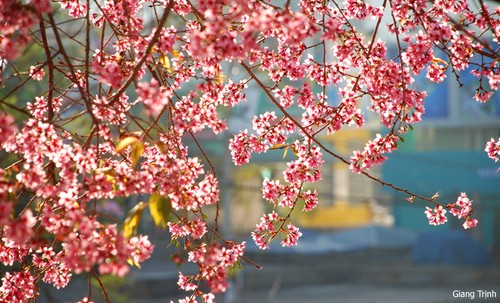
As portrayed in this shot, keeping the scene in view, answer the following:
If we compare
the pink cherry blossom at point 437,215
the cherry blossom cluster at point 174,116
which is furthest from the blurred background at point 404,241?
the cherry blossom cluster at point 174,116

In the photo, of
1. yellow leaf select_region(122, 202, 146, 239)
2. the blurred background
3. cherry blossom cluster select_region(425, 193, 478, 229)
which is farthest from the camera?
the blurred background

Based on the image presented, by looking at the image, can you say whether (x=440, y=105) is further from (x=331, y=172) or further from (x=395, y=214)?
(x=331, y=172)

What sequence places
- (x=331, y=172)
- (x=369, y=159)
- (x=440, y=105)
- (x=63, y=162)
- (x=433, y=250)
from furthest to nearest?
(x=331, y=172) → (x=440, y=105) → (x=433, y=250) → (x=369, y=159) → (x=63, y=162)

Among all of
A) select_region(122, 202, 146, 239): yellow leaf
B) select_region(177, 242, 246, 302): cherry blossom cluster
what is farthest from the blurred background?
select_region(122, 202, 146, 239): yellow leaf

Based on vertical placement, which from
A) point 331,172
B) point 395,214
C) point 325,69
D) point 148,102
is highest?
point 331,172

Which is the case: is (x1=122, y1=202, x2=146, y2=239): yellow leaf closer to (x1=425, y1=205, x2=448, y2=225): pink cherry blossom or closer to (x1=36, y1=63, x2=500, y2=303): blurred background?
(x1=425, y1=205, x2=448, y2=225): pink cherry blossom

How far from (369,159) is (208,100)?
100cm

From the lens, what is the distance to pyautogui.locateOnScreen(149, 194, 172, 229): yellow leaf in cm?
254

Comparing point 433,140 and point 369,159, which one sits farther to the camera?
point 433,140

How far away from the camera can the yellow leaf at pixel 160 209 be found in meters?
2.54

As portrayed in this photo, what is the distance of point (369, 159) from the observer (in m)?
3.92

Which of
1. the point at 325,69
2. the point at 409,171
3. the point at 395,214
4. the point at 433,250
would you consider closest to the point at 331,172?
the point at 395,214

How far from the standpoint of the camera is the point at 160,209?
8.39 ft

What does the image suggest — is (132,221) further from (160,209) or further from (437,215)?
(437,215)
